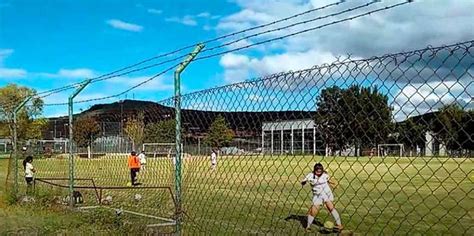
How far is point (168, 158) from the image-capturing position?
32.6 feet

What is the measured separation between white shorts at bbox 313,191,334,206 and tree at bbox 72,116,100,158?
4.89 metres

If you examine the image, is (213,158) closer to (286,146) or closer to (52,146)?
(286,146)

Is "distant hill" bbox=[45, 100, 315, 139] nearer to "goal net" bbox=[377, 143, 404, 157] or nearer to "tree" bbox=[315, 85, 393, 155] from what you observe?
"tree" bbox=[315, 85, 393, 155]

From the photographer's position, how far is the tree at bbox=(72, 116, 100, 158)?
14.1 meters

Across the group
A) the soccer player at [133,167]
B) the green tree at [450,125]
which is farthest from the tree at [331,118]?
the soccer player at [133,167]

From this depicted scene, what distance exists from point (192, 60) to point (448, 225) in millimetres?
7290

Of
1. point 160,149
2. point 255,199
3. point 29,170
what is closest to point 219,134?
point 160,149

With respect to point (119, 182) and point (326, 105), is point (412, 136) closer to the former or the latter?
point (326, 105)

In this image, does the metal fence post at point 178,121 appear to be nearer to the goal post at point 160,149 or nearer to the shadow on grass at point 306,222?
the goal post at point 160,149

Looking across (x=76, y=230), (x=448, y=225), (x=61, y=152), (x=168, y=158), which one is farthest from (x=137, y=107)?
(x=61, y=152)

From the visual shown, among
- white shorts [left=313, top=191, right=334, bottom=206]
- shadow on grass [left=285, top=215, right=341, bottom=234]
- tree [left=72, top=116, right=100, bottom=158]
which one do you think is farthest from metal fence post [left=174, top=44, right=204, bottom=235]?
tree [left=72, top=116, right=100, bottom=158]

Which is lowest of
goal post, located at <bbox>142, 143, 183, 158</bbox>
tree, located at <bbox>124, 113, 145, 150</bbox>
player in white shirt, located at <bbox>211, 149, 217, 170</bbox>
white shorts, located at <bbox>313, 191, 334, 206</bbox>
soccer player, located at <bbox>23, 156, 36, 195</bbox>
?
white shorts, located at <bbox>313, 191, 334, 206</bbox>

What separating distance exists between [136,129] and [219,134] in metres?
3.84

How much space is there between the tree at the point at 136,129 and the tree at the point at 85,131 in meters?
1.98
